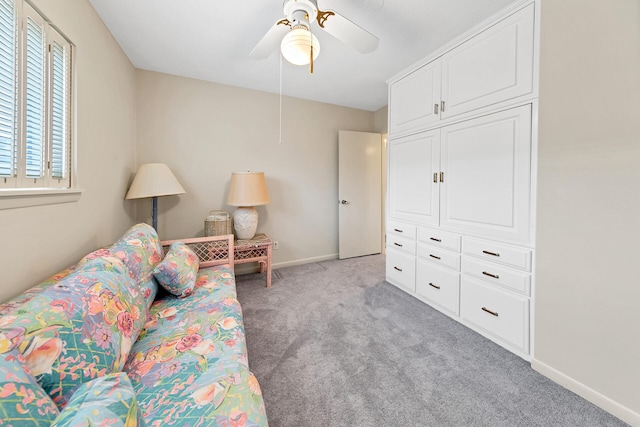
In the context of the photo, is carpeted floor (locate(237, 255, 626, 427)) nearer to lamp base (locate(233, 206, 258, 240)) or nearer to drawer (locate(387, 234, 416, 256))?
drawer (locate(387, 234, 416, 256))

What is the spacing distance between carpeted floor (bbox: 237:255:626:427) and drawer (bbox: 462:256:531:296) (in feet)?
1.54

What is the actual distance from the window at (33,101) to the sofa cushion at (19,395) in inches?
32.6

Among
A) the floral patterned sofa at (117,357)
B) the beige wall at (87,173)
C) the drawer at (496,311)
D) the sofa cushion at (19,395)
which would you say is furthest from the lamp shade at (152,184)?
the drawer at (496,311)

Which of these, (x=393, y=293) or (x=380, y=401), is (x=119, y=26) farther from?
(x=393, y=293)

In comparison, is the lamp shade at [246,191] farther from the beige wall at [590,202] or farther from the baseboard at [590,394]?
the baseboard at [590,394]

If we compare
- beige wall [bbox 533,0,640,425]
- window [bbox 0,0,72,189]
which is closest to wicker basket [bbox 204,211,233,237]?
window [bbox 0,0,72,189]

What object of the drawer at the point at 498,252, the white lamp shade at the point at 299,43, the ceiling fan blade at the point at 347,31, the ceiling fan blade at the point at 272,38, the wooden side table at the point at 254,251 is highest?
the ceiling fan blade at the point at 272,38

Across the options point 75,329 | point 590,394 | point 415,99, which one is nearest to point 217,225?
point 75,329

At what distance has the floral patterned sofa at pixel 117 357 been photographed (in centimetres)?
61

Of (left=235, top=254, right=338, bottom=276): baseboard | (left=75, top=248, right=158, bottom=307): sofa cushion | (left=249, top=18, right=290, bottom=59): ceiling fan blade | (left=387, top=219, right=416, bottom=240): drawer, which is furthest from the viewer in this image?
(left=235, top=254, right=338, bottom=276): baseboard

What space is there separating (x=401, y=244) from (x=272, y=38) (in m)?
2.24

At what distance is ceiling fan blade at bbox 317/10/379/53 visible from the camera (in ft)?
4.82

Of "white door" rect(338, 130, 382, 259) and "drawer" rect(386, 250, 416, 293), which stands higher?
"white door" rect(338, 130, 382, 259)

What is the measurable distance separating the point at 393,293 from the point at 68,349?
2.56 meters
